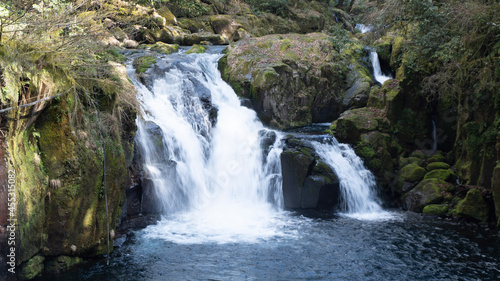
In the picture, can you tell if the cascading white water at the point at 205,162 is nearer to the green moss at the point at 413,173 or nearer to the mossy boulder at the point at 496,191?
the green moss at the point at 413,173

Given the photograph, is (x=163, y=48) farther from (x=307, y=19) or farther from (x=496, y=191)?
(x=307, y=19)

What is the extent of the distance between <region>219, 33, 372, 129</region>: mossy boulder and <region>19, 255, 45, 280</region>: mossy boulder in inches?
436

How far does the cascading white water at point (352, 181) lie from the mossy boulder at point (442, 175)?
1.79 meters

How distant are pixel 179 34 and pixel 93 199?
17.0 m

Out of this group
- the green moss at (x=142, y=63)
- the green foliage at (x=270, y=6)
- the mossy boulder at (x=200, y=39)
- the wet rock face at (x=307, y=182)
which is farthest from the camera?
the green foliage at (x=270, y=6)

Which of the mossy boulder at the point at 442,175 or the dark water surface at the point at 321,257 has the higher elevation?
the mossy boulder at the point at 442,175

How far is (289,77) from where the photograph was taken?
16.5 metres

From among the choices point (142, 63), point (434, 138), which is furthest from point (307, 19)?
point (142, 63)

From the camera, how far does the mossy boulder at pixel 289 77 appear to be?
15.9 meters

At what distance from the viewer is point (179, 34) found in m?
21.9

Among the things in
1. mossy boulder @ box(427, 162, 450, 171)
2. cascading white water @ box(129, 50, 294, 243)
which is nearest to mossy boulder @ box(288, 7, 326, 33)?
cascading white water @ box(129, 50, 294, 243)

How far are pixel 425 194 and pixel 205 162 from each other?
22.9 ft

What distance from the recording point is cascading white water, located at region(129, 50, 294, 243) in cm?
953

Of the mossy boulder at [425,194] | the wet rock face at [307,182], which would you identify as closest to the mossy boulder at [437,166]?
the mossy boulder at [425,194]
